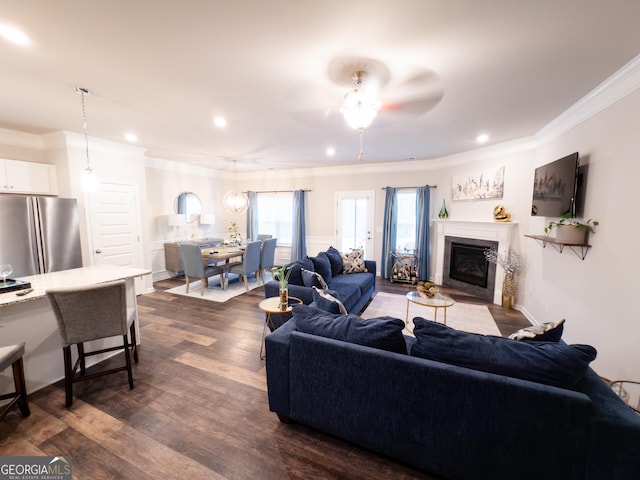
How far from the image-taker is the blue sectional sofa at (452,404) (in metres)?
1.24

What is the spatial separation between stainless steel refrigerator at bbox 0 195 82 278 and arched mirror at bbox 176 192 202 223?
2.38 metres

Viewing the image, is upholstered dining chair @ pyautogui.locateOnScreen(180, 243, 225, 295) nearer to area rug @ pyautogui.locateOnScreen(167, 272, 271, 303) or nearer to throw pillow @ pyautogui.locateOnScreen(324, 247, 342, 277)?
area rug @ pyautogui.locateOnScreen(167, 272, 271, 303)

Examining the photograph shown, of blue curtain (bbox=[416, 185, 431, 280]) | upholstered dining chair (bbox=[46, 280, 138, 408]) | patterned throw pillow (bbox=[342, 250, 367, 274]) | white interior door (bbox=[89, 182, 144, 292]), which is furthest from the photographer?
blue curtain (bbox=[416, 185, 431, 280])

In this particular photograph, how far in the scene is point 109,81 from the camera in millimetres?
2355

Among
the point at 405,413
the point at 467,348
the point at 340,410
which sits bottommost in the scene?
the point at 340,410

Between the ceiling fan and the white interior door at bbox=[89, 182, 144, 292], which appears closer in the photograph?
the ceiling fan

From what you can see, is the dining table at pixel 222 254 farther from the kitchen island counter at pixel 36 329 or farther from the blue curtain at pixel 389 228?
the blue curtain at pixel 389 228

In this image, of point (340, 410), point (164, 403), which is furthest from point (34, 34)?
point (340, 410)

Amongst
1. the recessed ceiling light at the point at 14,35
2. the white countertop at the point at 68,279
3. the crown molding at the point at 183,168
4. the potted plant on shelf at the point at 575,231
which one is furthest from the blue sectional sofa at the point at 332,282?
the crown molding at the point at 183,168

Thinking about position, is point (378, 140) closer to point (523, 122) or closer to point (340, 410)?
point (523, 122)

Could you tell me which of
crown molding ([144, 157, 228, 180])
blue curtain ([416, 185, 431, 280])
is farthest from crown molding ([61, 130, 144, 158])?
blue curtain ([416, 185, 431, 280])

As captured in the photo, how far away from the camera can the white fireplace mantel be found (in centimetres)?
446

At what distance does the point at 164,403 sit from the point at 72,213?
3478 mm

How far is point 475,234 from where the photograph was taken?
491cm
